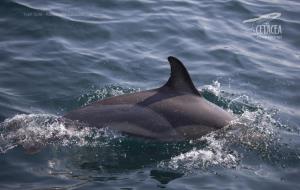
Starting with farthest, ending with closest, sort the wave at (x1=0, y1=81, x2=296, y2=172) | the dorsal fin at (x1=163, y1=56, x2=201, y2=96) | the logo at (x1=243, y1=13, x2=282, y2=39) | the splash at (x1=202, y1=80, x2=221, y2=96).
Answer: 1. the logo at (x1=243, y1=13, x2=282, y2=39)
2. the splash at (x1=202, y1=80, x2=221, y2=96)
3. the dorsal fin at (x1=163, y1=56, x2=201, y2=96)
4. the wave at (x1=0, y1=81, x2=296, y2=172)

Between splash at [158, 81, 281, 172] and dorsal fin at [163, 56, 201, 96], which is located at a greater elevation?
dorsal fin at [163, 56, 201, 96]

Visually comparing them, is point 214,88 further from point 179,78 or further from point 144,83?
point 179,78

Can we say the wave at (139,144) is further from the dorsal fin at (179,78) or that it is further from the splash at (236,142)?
the dorsal fin at (179,78)

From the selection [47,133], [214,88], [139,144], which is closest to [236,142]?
[139,144]

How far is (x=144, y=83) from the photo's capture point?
40.3ft

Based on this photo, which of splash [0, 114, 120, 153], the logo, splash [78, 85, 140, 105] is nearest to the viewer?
splash [0, 114, 120, 153]

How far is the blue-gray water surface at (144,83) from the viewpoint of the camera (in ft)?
28.7

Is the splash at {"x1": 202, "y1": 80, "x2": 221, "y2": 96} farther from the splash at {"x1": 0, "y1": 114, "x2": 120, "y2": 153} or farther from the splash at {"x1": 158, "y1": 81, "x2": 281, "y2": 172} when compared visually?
the splash at {"x1": 0, "y1": 114, "x2": 120, "y2": 153}

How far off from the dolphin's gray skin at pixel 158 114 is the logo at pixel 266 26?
6774 millimetres

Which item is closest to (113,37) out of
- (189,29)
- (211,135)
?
(189,29)

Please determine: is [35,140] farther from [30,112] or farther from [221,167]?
[221,167]

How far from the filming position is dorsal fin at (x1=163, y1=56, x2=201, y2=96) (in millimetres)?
9422

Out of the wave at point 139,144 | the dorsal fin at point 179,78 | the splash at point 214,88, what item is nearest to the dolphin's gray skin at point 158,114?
the dorsal fin at point 179,78

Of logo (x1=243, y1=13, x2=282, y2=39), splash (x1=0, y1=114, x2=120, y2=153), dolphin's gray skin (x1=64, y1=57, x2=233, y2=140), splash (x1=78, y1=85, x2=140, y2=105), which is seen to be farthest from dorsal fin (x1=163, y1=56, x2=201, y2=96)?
logo (x1=243, y1=13, x2=282, y2=39)
